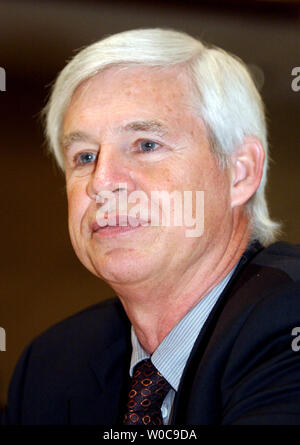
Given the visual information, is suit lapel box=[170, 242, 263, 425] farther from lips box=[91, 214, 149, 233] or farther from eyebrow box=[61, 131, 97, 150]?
eyebrow box=[61, 131, 97, 150]

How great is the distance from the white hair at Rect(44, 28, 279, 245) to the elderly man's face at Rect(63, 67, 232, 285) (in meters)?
0.02

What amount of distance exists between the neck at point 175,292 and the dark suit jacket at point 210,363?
0.10ft

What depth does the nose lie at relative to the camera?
0.92 m

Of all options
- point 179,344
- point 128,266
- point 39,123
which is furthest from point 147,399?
point 39,123

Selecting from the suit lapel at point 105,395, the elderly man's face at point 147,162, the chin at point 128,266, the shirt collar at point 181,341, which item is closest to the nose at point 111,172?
the elderly man's face at point 147,162

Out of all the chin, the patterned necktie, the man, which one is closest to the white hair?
the man

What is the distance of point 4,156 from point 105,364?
1.62 feet

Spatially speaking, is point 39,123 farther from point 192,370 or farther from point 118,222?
point 192,370

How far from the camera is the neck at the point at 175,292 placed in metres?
0.96

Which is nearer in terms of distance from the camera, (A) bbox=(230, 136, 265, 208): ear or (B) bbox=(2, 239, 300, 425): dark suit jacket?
(B) bbox=(2, 239, 300, 425): dark suit jacket

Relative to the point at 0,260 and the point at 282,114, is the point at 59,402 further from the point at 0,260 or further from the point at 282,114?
the point at 282,114

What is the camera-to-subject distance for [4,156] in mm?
1243
